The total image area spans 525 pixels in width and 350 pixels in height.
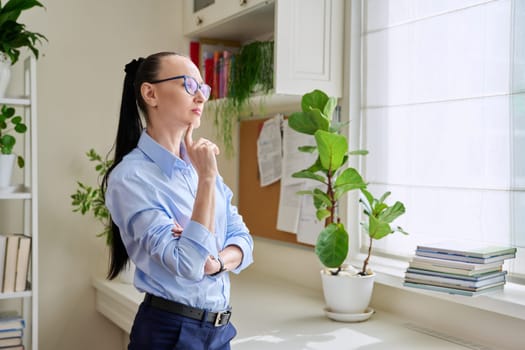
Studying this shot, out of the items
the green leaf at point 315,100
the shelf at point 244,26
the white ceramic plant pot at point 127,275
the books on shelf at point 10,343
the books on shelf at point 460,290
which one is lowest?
the books on shelf at point 10,343

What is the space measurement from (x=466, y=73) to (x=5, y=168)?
1.67 m

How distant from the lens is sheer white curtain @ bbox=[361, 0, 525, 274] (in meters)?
1.80

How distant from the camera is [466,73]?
194 cm

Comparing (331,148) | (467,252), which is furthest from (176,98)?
(467,252)

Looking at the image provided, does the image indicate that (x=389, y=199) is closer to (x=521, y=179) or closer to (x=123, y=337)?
(x=521, y=179)

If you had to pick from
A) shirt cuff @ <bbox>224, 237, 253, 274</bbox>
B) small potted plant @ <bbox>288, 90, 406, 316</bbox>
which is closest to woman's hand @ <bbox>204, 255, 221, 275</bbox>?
shirt cuff @ <bbox>224, 237, 253, 274</bbox>

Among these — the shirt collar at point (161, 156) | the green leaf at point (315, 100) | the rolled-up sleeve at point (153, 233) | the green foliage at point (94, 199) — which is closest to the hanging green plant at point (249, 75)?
the green leaf at point (315, 100)

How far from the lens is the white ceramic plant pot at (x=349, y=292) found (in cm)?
199

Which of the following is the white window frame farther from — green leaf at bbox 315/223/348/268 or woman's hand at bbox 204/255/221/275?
woman's hand at bbox 204/255/221/275

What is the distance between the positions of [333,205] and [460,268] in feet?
1.49

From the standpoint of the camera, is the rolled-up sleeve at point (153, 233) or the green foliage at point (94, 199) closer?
the rolled-up sleeve at point (153, 233)

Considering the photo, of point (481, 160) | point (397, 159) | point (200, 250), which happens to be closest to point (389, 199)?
point (397, 159)

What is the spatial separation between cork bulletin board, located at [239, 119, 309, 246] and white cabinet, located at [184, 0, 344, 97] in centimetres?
58

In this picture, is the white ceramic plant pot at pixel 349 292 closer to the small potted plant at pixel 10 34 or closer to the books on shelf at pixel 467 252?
the books on shelf at pixel 467 252
